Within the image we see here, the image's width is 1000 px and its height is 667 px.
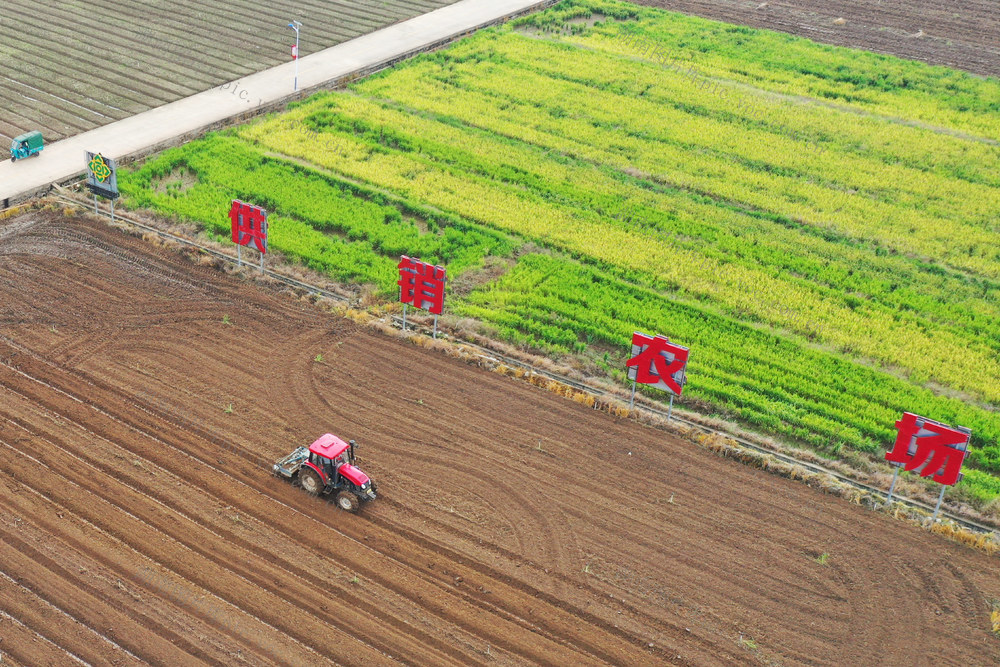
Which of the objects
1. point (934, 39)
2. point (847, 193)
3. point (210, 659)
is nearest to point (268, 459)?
point (210, 659)

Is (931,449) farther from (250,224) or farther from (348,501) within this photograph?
(250,224)

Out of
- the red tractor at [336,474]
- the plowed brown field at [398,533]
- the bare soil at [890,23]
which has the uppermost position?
the bare soil at [890,23]

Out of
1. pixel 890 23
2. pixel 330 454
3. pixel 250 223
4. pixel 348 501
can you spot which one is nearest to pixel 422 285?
pixel 250 223

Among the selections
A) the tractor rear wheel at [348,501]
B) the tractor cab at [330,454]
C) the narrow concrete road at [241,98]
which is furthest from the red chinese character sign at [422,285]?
the narrow concrete road at [241,98]

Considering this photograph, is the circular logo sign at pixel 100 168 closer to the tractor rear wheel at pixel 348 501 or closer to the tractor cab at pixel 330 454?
the tractor cab at pixel 330 454

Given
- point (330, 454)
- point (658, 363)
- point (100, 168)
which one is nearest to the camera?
point (330, 454)

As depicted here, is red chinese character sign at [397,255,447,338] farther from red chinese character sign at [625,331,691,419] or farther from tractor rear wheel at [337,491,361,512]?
tractor rear wheel at [337,491,361,512]
